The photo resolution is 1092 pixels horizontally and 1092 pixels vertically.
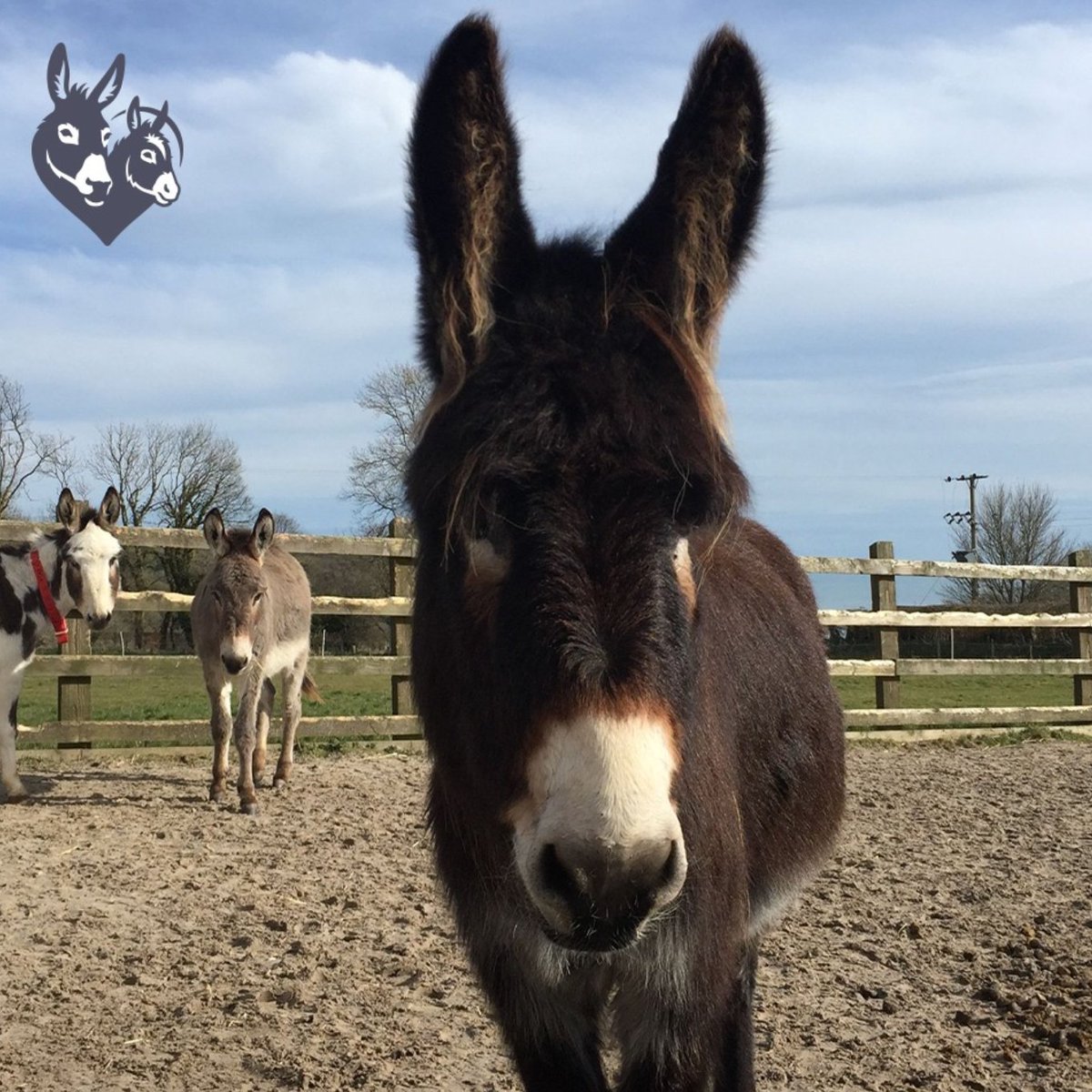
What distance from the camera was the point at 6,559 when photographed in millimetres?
9633

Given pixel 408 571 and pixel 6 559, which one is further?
pixel 408 571

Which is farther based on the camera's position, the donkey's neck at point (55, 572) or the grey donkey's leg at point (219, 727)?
the donkey's neck at point (55, 572)

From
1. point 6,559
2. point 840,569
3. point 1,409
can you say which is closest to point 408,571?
point 6,559

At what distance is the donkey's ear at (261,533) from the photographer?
9453 mm

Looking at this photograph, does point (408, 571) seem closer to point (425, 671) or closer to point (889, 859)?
point (889, 859)

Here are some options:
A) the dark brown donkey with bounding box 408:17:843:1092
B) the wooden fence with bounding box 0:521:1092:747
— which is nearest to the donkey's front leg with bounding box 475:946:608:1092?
the dark brown donkey with bounding box 408:17:843:1092

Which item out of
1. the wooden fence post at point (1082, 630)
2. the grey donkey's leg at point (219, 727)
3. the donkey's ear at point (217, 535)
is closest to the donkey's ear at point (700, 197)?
the grey donkey's leg at point (219, 727)

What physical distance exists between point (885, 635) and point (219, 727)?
8463mm

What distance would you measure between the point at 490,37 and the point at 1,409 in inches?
1544

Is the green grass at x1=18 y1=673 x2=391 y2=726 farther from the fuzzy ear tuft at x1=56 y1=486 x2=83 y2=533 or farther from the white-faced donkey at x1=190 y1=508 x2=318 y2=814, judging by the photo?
the fuzzy ear tuft at x1=56 y1=486 x2=83 y2=533

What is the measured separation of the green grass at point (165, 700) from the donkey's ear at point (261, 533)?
4.69 m

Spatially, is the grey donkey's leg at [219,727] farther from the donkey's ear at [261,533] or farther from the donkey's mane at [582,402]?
the donkey's mane at [582,402]

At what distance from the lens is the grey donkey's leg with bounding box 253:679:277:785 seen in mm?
9547

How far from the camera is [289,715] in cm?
1012
